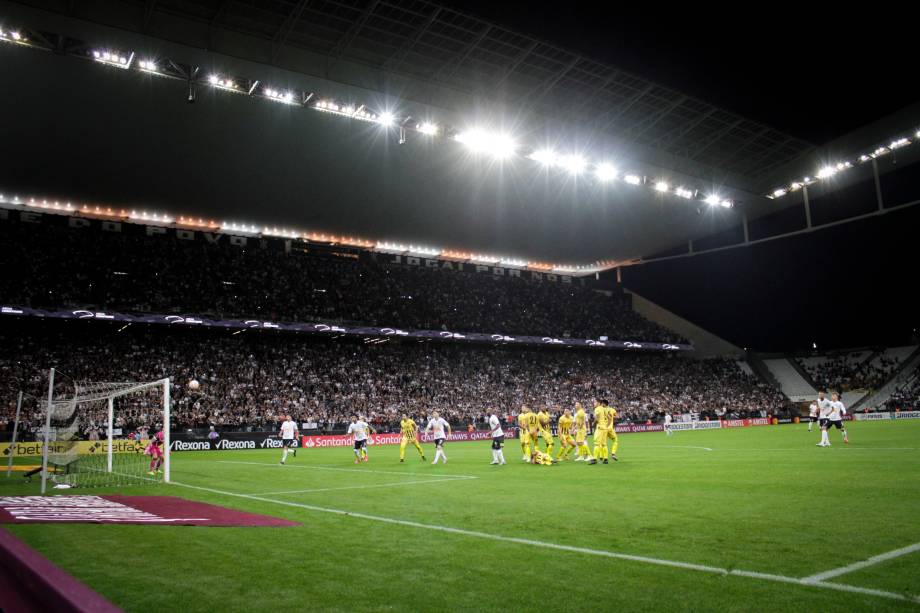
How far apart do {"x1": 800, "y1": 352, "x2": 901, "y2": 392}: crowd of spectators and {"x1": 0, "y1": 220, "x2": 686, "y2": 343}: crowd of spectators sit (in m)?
13.7

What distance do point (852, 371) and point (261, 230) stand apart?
52.3 meters

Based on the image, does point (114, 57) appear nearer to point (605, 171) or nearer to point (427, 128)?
point (427, 128)

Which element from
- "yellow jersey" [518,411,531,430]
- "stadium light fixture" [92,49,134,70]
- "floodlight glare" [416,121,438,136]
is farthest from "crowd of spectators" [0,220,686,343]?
"yellow jersey" [518,411,531,430]

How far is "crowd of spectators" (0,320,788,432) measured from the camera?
37469mm

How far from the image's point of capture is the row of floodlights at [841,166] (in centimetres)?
3906

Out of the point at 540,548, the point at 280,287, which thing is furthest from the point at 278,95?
A: the point at 540,548

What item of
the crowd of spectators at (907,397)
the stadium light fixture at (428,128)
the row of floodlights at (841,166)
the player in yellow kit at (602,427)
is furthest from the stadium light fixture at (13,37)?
the crowd of spectators at (907,397)

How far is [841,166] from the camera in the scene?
4206cm

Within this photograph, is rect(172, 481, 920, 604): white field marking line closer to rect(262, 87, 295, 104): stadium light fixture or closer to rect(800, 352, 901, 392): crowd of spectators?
rect(262, 87, 295, 104): stadium light fixture

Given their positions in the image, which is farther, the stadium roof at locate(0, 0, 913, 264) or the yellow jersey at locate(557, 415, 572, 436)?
the stadium roof at locate(0, 0, 913, 264)

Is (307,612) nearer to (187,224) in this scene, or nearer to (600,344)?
(187,224)

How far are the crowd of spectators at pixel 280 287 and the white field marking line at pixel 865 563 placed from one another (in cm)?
4261

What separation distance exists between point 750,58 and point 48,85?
3115cm

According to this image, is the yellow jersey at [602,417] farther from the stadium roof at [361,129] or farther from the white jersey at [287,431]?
the stadium roof at [361,129]
